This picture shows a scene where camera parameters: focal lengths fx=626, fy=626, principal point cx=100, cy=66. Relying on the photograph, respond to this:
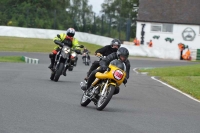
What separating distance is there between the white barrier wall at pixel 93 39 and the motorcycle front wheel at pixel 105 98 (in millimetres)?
40456

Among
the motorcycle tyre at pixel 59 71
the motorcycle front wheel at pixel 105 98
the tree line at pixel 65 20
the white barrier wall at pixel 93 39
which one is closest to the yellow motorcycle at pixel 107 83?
the motorcycle front wheel at pixel 105 98

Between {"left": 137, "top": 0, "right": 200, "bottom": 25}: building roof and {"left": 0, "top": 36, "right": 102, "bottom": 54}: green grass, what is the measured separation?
678 cm

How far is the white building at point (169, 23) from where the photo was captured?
195ft

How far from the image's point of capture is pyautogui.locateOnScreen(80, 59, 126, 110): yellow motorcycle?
40.7 ft

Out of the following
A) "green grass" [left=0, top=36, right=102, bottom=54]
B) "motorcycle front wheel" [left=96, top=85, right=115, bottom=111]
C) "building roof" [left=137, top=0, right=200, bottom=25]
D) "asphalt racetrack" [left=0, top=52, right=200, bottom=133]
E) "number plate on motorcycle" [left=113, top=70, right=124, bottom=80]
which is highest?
"building roof" [left=137, top=0, right=200, bottom=25]

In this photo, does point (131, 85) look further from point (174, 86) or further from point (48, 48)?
point (48, 48)

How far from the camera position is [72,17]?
6300cm

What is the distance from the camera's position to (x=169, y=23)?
60.3 meters

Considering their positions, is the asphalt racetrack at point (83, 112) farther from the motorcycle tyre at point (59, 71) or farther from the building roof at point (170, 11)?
the building roof at point (170, 11)

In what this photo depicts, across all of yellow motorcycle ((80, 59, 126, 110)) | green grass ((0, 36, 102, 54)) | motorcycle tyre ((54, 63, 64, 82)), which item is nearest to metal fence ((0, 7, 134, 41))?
green grass ((0, 36, 102, 54))

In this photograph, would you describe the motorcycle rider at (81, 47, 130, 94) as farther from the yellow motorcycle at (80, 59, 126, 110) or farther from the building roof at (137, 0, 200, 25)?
the building roof at (137, 0, 200, 25)

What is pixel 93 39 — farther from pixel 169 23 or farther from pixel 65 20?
pixel 169 23

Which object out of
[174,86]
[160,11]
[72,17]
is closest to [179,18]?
[160,11]

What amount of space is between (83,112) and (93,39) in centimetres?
4781
